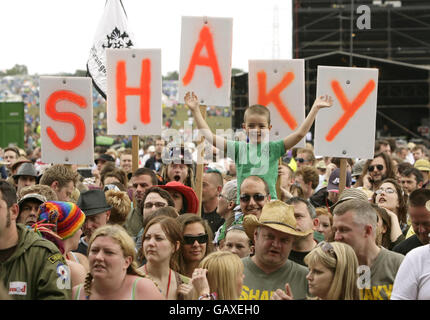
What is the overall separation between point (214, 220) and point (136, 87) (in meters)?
1.42

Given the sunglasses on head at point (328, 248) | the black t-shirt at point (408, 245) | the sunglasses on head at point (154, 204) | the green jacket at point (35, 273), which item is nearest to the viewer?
the green jacket at point (35, 273)

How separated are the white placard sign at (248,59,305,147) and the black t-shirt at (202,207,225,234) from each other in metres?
0.85

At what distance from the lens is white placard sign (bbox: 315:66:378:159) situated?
663cm

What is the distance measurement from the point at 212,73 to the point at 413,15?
792 inches

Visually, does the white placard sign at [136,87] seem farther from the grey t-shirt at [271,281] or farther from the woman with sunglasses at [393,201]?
the grey t-shirt at [271,281]

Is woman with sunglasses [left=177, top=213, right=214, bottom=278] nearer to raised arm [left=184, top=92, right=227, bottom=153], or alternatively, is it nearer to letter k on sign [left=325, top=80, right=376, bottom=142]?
raised arm [left=184, top=92, right=227, bottom=153]

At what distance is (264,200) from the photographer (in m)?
5.18

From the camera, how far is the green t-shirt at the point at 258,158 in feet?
18.1

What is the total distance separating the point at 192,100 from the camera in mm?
6230

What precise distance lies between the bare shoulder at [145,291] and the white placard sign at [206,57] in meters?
3.11

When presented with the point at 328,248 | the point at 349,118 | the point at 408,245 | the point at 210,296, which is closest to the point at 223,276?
the point at 210,296

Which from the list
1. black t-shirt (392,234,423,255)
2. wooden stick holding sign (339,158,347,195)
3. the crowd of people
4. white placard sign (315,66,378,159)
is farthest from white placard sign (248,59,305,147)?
black t-shirt (392,234,423,255)

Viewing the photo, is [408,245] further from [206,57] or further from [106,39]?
[106,39]

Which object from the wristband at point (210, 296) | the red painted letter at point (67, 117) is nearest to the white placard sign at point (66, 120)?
the red painted letter at point (67, 117)
